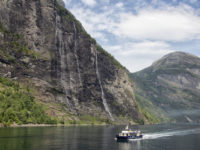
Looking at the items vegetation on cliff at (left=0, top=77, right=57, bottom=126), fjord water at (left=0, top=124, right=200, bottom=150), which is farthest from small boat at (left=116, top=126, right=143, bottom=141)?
vegetation on cliff at (left=0, top=77, right=57, bottom=126)

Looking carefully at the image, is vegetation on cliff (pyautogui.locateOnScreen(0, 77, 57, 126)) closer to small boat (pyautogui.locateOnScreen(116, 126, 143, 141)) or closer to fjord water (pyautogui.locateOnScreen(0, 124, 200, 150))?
fjord water (pyautogui.locateOnScreen(0, 124, 200, 150))

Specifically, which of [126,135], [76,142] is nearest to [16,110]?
[126,135]

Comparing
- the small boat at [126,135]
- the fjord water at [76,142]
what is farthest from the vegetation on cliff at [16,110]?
the small boat at [126,135]

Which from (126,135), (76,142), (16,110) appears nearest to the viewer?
(76,142)

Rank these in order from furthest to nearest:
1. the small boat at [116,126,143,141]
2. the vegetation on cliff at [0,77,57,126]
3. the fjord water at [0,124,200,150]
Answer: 1. the vegetation on cliff at [0,77,57,126]
2. the small boat at [116,126,143,141]
3. the fjord water at [0,124,200,150]

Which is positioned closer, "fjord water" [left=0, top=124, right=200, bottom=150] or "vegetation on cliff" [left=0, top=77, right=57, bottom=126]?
"fjord water" [left=0, top=124, right=200, bottom=150]

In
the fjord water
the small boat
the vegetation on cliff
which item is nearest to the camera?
the fjord water

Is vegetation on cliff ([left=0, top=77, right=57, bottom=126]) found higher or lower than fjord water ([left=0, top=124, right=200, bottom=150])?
higher

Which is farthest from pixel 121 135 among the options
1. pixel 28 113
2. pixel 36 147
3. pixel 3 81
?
pixel 3 81

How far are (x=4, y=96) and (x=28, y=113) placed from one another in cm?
2024

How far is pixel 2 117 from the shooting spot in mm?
154625

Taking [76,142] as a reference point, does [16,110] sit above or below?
above

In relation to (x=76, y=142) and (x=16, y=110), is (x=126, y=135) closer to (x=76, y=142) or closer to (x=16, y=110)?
(x=76, y=142)

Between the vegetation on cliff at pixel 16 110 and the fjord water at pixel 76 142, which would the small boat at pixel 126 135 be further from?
the vegetation on cliff at pixel 16 110
